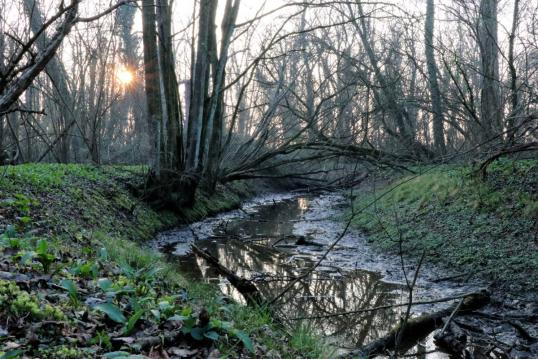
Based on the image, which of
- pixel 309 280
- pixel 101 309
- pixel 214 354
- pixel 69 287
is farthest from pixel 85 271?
pixel 309 280

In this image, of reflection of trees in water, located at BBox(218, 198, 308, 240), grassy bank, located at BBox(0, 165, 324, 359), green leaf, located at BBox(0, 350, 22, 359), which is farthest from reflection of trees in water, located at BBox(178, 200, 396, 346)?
green leaf, located at BBox(0, 350, 22, 359)

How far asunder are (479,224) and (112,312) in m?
6.53

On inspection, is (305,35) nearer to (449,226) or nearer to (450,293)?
(449,226)

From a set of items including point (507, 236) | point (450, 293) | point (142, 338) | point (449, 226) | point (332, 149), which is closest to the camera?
point (142, 338)

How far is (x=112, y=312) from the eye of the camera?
3.01 meters

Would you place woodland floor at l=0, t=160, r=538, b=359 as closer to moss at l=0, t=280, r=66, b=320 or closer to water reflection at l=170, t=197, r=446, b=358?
moss at l=0, t=280, r=66, b=320

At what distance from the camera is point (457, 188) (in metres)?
9.52

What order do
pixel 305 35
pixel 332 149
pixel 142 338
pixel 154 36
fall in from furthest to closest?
pixel 305 35 < pixel 332 149 < pixel 154 36 < pixel 142 338

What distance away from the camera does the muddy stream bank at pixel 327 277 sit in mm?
4898

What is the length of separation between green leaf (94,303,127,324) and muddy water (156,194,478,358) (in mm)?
2029

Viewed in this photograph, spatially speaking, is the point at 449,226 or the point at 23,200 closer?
the point at 23,200

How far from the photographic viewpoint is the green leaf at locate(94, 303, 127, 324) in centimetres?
298

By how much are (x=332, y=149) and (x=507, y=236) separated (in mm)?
5660

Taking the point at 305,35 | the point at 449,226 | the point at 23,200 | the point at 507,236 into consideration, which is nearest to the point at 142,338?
the point at 23,200
